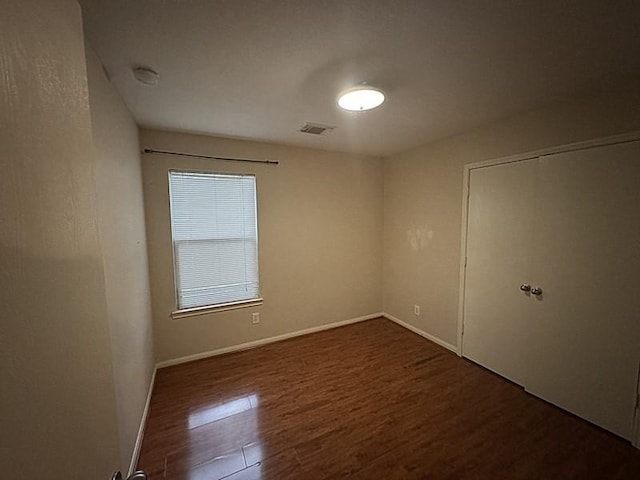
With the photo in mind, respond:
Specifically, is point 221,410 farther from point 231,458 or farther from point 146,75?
point 146,75

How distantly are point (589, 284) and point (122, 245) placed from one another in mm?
3210

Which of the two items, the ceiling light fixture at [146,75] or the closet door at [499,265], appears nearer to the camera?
the ceiling light fixture at [146,75]

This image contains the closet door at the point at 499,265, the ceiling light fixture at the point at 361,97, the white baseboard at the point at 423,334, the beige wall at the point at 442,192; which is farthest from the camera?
the white baseboard at the point at 423,334

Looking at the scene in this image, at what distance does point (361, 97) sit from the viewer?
176 centimetres

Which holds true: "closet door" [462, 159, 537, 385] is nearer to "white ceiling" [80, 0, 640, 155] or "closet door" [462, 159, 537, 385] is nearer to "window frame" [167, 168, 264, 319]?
"white ceiling" [80, 0, 640, 155]

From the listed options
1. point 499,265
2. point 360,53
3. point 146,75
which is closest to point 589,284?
point 499,265

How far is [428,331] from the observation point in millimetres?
3303

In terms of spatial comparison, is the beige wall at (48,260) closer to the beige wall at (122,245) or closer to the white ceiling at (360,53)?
the beige wall at (122,245)

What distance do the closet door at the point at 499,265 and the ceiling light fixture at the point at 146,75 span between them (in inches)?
108

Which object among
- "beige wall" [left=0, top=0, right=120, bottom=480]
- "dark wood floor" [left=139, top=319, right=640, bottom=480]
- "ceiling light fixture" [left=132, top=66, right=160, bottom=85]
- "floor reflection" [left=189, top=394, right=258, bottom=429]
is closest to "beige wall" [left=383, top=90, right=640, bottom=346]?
"dark wood floor" [left=139, top=319, right=640, bottom=480]

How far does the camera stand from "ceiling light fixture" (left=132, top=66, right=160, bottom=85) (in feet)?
5.04

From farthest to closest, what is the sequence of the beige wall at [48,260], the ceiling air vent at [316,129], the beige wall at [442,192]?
1. the ceiling air vent at [316,129]
2. the beige wall at [442,192]
3. the beige wall at [48,260]

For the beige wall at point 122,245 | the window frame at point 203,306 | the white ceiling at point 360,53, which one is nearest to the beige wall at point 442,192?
the white ceiling at point 360,53

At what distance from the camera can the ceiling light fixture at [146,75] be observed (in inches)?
60.5
